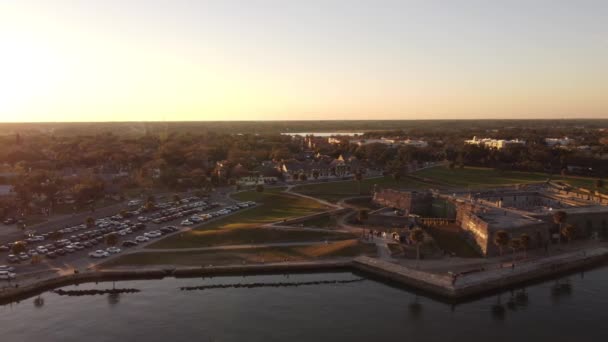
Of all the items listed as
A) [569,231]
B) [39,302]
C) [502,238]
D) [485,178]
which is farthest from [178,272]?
[485,178]

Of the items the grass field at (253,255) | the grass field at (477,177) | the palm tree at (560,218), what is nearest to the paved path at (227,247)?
the grass field at (253,255)

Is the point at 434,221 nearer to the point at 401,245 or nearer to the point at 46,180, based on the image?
the point at 401,245

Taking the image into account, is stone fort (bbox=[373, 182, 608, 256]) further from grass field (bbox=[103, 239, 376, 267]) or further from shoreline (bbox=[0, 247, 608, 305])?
grass field (bbox=[103, 239, 376, 267])

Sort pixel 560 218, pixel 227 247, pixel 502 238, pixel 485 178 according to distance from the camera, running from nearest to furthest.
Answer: pixel 502 238
pixel 227 247
pixel 560 218
pixel 485 178

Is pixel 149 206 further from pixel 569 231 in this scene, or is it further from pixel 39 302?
pixel 569 231

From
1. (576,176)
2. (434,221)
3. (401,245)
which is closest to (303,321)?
(401,245)

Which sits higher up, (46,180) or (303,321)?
(46,180)

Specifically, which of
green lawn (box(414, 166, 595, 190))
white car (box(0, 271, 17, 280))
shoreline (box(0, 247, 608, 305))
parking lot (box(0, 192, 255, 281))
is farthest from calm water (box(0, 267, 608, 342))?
green lawn (box(414, 166, 595, 190))
